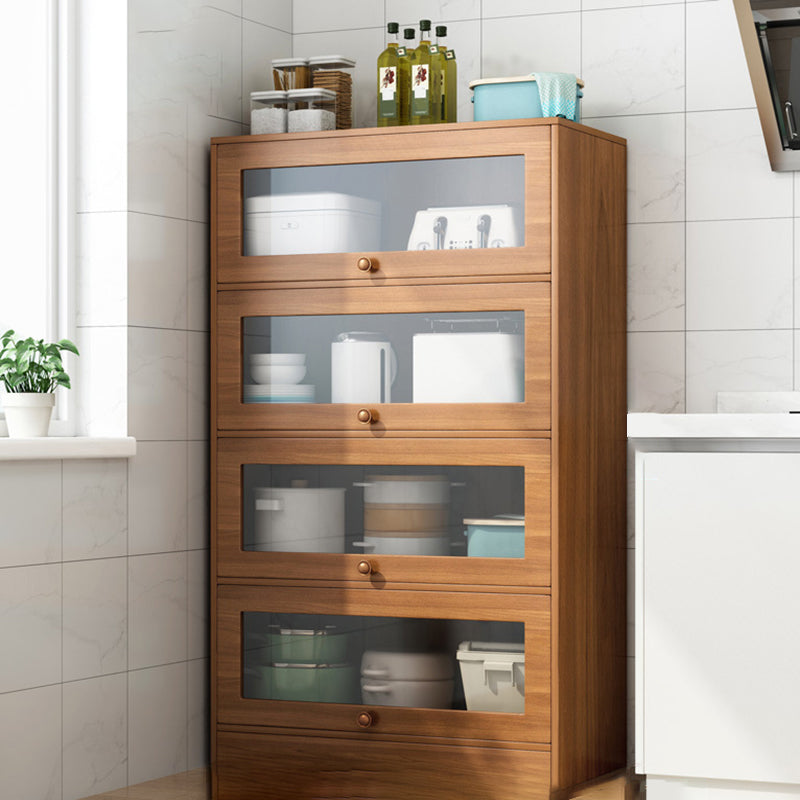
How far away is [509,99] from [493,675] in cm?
127

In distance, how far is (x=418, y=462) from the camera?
2816mm

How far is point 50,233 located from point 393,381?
2.71ft

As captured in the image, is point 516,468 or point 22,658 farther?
point 516,468

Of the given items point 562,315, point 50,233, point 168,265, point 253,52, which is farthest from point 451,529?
point 253,52

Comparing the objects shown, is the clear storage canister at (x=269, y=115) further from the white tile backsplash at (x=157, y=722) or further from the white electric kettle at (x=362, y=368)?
the white tile backsplash at (x=157, y=722)

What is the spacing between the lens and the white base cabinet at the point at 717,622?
7.80 ft

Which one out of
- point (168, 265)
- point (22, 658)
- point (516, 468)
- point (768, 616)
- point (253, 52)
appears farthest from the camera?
point (253, 52)

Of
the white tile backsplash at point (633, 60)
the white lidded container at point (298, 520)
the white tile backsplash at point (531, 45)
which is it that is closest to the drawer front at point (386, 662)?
the white lidded container at point (298, 520)

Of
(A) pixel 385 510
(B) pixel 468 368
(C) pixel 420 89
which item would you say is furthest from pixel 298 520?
(C) pixel 420 89

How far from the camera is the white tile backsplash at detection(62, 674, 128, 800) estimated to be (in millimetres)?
2689

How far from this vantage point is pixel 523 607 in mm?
2730

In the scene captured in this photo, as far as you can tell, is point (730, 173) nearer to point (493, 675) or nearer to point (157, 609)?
point (493, 675)

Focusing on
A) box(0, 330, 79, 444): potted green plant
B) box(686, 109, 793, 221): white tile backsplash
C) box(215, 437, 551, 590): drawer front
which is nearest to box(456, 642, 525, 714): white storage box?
box(215, 437, 551, 590): drawer front

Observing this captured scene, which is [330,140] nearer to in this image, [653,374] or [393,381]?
[393,381]
